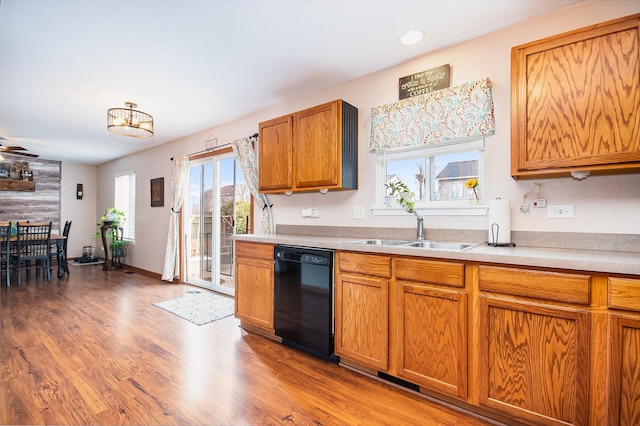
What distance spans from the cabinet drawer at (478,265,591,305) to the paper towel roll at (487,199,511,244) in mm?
498

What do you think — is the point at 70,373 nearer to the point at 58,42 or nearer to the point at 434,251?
the point at 58,42

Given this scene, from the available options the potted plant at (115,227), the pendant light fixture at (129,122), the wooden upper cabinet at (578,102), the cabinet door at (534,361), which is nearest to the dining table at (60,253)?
the potted plant at (115,227)

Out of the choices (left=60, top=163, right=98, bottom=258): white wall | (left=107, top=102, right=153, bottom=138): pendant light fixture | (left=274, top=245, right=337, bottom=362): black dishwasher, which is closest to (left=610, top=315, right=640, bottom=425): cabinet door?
(left=274, top=245, right=337, bottom=362): black dishwasher

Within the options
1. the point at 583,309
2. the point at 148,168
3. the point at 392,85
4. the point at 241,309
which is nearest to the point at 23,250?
the point at 148,168

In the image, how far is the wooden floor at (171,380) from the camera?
185 cm

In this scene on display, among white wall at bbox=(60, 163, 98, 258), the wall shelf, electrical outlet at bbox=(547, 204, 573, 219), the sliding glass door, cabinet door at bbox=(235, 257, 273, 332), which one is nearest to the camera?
electrical outlet at bbox=(547, 204, 573, 219)

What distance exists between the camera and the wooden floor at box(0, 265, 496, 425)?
185 centimetres

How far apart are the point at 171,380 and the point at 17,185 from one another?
25.0 feet

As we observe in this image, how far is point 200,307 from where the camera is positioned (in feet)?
13.0

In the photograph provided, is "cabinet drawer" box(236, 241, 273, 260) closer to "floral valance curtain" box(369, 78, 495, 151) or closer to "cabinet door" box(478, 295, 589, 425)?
"floral valance curtain" box(369, 78, 495, 151)

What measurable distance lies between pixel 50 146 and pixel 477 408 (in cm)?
791

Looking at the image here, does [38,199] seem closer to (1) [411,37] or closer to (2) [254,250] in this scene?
(2) [254,250]

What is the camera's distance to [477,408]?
188 cm

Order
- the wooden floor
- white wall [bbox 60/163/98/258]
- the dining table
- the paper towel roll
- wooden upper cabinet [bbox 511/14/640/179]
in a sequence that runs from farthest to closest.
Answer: white wall [bbox 60/163/98/258] < the dining table < the paper towel roll < the wooden floor < wooden upper cabinet [bbox 511/14/640/179]
